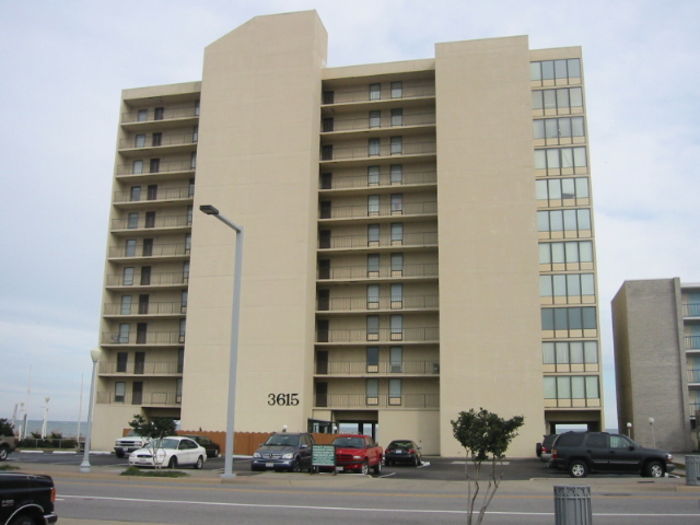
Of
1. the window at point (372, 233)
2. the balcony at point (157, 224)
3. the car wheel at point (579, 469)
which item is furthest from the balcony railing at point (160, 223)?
the car wheel at point (579, 469)

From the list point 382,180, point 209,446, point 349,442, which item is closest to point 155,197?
point 382,180

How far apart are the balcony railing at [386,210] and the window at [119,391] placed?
21.0 m

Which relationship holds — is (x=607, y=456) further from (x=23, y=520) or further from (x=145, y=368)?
(x=145, y=368)

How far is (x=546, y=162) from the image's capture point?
52719 millimetres

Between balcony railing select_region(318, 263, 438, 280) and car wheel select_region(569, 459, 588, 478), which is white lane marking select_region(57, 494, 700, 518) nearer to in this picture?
car wheel select_region(569, 459, 588, 478)

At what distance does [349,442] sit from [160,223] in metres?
35.2

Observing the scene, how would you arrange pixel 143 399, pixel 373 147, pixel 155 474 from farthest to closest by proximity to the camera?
pixel 373 147, pixel 143 399, pixel 155 474

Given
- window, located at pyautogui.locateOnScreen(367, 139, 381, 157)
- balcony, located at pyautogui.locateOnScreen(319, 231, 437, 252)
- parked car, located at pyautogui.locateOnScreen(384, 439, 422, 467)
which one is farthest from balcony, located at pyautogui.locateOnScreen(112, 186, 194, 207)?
parked car, located at pyautogui.locateOnScreen(384, 439, 422, 467)

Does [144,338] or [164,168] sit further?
[164,168]

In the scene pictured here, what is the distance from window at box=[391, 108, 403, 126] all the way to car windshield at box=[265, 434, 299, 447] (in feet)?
107

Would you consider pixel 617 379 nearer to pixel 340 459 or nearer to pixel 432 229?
pixel 432 229

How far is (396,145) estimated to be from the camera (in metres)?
56.7

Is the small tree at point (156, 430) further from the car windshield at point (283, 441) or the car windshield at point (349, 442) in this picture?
the car windshield at point (349, 442)

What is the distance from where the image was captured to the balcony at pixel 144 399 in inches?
2144
